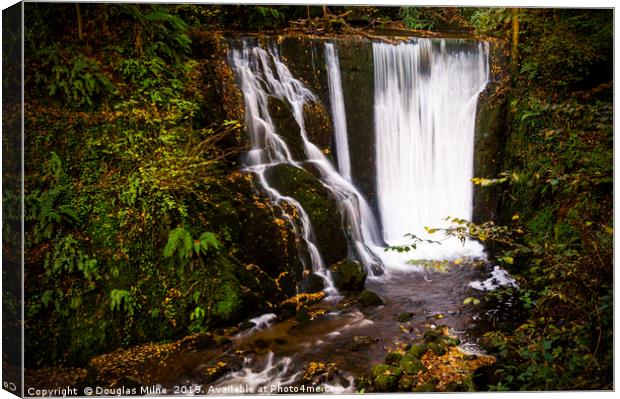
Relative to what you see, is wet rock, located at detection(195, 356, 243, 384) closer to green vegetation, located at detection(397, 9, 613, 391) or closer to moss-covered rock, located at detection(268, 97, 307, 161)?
green vegetation, located at detection(397, 9, 613, 391)

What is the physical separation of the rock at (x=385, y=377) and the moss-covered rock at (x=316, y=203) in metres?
1.47

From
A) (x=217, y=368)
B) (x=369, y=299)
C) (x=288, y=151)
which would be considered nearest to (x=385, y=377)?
(x=369, y=299)

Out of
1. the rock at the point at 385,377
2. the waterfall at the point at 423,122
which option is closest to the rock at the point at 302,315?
the rock at the point at 385,377

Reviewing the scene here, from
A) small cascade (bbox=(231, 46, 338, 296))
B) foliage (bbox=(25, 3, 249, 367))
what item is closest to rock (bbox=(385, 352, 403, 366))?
small cascade (bbox=(231, 46, 338, 296))

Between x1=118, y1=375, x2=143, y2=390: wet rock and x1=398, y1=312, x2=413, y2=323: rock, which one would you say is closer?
x1=118, y1=375, x2=143, y2=390: wet rock

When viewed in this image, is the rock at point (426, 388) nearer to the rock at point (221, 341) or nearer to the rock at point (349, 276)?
the rock at point (349, 276)

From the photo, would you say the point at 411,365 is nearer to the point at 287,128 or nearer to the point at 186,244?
the point at 186,244

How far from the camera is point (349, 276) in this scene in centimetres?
532

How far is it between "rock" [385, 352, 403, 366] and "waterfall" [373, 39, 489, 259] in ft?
4.63

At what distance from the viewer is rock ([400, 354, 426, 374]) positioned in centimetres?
441

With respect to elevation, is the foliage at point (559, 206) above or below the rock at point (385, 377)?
above

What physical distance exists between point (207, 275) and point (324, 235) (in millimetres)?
1507

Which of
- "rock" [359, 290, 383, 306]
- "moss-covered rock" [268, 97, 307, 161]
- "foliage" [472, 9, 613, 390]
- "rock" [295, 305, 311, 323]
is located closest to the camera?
"foliage" [472, 9, 613, 390]

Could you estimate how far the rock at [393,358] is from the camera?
14.9ft
